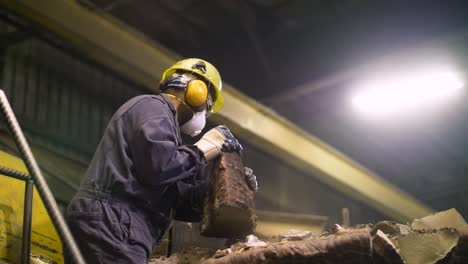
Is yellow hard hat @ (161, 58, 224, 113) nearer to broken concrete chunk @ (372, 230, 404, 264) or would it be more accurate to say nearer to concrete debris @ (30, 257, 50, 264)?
concrete debris @ (30, 257, 50, 264)

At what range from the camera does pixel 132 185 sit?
138 inches

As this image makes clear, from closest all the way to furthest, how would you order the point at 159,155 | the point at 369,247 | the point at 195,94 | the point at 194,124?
1. the point at 369,247
2. the point at 159,155
3. the point at 195,94
4. the point at 194,124

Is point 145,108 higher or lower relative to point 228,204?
higher

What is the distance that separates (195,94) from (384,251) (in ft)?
4.92

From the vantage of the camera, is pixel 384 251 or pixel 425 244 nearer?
pixel 384 251

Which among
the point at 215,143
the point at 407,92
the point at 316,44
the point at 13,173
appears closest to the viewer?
the point at 13,173

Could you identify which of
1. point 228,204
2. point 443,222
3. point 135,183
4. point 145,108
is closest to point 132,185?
point 135,183

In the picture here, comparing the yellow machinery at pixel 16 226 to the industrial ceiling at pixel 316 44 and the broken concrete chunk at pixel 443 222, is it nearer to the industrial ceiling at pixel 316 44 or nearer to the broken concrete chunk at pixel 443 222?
the broken concrete chunk at pixel 443 222

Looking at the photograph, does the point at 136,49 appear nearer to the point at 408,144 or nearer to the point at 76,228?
the point at 76,228

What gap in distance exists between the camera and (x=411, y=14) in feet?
24.7

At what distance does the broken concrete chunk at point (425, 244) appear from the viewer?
11.4ft

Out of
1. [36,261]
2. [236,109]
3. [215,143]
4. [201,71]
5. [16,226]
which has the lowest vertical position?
[36,261]

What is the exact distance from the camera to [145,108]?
3.68m

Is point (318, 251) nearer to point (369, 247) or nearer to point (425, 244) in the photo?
point (369, 247)
